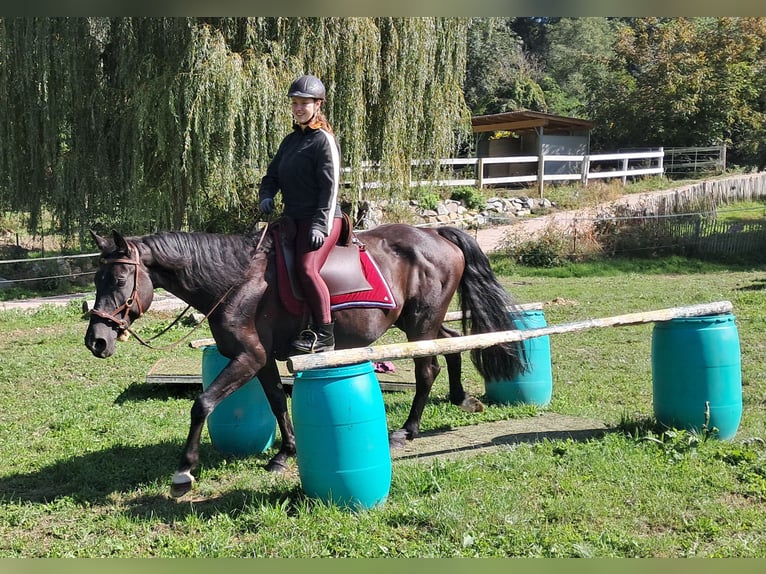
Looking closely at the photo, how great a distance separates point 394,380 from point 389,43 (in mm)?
10056

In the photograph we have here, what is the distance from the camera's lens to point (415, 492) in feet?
17.0

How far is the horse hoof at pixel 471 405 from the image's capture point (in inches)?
292

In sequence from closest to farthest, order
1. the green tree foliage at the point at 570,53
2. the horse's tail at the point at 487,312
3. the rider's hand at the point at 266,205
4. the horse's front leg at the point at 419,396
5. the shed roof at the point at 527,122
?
1. the rider's hand at the point at 266,205
2. the horse's front leg at the point at 419,396
3. the horse's tail at the point at 487,312
4. the shed roof at the point at 527,122
5. the green tree foliage at the point at 570,53

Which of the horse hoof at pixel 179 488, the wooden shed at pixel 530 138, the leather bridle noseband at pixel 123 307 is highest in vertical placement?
the wooden shed at pixel 530 138

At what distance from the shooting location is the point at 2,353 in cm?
1080

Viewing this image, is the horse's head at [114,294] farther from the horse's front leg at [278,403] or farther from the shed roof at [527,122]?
the shed roof at [527,122]

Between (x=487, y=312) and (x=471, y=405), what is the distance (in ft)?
3.54

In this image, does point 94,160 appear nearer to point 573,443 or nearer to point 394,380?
point 394,380

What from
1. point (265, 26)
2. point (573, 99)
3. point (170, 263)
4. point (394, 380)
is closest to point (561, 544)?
point (170, 263)

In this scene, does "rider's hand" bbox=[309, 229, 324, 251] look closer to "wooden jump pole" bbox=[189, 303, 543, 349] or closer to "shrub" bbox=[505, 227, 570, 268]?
"wooden jump pole" bbox=[189, 303, 543, 349]

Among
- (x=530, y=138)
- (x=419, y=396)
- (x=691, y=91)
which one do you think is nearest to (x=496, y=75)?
(x=530, y=138)

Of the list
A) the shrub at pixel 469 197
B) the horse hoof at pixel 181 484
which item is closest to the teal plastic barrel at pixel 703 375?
the horse hoof at pixel 181 484

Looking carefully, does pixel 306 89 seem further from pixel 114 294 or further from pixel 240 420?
Result: pixel 240 420

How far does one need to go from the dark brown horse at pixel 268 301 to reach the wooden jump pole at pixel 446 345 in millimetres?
740
